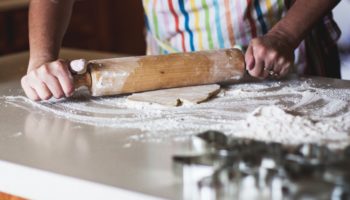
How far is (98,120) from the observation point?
1002 mm

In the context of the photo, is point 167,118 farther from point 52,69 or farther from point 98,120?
point 52,69

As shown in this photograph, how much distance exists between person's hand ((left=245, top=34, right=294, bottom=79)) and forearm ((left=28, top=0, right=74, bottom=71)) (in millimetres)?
372

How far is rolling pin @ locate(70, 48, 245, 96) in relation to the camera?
111 centimetres

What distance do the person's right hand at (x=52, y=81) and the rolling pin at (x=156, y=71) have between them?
19 mm

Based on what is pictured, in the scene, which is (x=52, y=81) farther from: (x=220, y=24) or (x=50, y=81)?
(x=220, y=24)

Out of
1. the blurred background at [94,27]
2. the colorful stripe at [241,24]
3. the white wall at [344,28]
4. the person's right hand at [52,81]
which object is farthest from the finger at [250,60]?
the blurred background at [94,27]

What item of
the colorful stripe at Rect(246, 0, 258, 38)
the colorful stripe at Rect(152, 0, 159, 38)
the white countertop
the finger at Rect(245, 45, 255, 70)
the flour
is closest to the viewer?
the white countertop

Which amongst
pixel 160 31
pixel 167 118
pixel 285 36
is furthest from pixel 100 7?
pixel 167 118

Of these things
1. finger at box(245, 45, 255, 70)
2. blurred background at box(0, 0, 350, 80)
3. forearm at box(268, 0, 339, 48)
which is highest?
forearm at box(268, 0, 339, 48)

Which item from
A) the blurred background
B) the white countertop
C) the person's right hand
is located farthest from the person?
the blurred background

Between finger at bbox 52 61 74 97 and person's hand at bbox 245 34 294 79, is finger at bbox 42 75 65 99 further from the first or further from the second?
person's hand at bbox 245 34 294 79

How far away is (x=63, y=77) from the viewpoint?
1.08 metres

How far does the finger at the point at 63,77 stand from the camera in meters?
1.08

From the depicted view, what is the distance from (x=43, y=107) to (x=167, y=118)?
24cm
